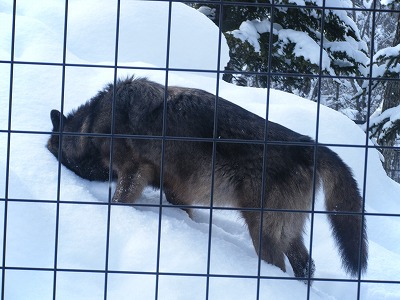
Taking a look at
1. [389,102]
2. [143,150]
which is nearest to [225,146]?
[143,150]

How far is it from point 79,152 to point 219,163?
1.60 m

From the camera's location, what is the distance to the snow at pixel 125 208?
452cm

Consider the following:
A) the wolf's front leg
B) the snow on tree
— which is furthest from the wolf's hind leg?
the snow on tree

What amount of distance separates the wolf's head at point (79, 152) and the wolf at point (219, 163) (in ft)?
0.03

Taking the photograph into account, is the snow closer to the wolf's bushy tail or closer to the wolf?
the wolf

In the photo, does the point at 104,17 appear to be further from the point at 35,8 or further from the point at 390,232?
the point at 390,232

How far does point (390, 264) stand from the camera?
5.89m

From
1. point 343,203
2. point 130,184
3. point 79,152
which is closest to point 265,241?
point 343,203

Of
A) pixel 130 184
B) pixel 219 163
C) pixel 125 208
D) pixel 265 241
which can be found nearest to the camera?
pixel 125 208

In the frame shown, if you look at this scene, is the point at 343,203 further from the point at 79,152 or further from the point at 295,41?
the point at 295,41

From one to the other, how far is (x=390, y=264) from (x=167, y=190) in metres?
2.10

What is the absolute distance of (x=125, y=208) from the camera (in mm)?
5559

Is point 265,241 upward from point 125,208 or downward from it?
downward

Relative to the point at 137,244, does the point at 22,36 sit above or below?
above
